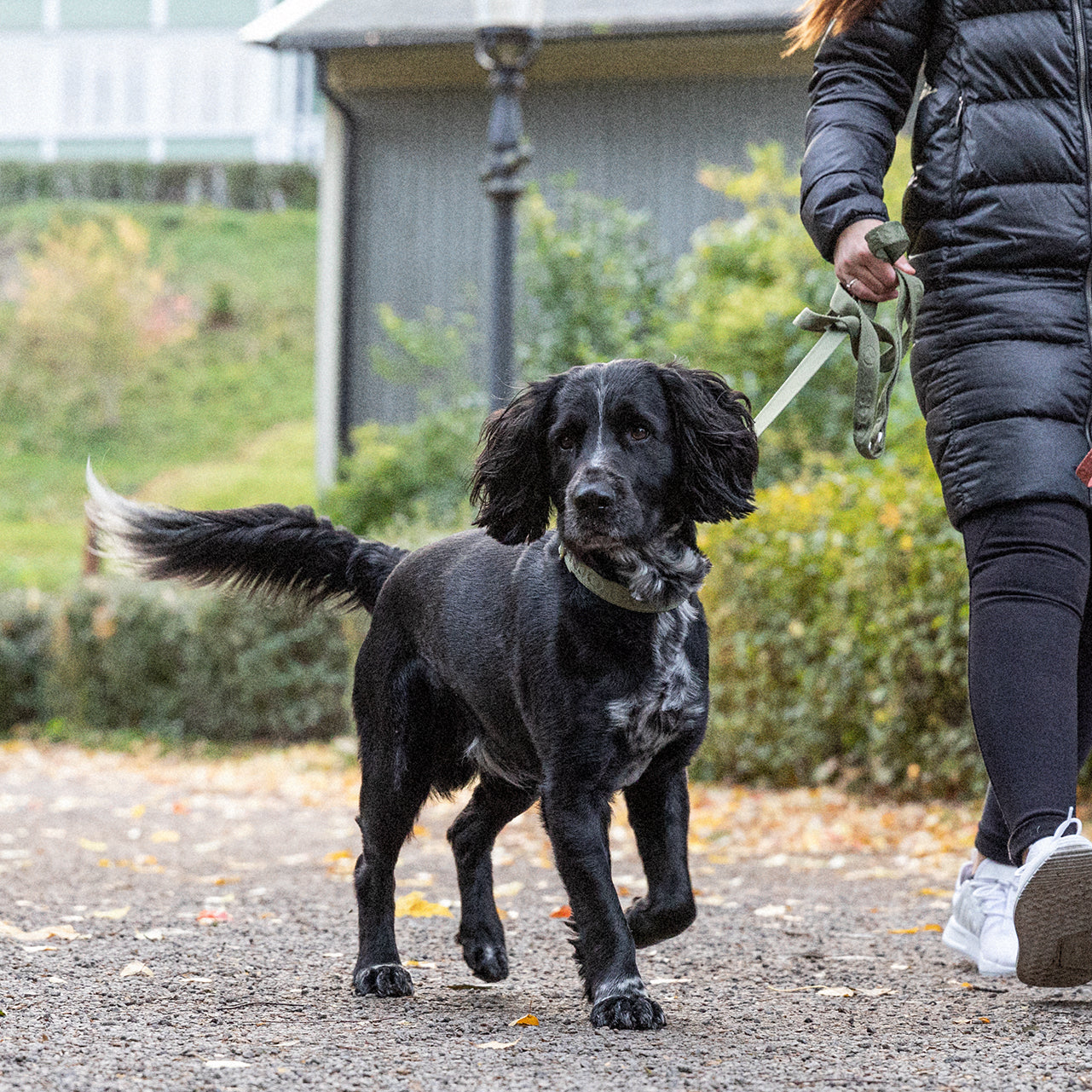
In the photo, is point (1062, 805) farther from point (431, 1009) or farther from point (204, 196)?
point (204, 196)

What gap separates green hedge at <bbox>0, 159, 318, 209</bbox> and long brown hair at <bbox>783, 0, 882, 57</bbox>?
29.8 m

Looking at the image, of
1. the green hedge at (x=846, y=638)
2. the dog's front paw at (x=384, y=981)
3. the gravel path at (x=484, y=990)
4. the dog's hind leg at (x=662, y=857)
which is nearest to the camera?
the gravel path at (x=484, y=990)

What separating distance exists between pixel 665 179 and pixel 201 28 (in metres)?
22.7

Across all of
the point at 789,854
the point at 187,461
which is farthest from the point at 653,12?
the point at 187,461

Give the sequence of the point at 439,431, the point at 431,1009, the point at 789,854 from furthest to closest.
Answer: the point at 439,431 < the point at 789,854 < the point at 431,1009

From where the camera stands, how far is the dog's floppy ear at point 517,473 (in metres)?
3.24

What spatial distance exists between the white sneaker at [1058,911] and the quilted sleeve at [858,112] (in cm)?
137

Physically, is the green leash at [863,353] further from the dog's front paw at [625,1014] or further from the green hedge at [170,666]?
the green hedge at [170,666]

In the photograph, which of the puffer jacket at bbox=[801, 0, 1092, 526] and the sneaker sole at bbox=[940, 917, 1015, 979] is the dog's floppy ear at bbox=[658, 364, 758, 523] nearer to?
the puffer jacket at bbox=[801, 0, 1092, 526]

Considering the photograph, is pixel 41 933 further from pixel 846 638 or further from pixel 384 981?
pixel 846 638

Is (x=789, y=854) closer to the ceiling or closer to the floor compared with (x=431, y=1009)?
closer to the floor

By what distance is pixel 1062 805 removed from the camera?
9.61 feet

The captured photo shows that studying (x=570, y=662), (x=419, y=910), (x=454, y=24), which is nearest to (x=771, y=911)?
(x=419, y=910)

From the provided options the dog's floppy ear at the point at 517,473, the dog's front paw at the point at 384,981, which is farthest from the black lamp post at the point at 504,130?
the dog's front paw at the point at 384,981
